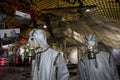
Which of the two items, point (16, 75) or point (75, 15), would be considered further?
point (16, 75)

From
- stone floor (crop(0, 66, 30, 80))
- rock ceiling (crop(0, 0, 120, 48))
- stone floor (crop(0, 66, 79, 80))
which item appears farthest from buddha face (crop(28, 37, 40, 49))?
stone floor (crop(0, 66, 30, 80))

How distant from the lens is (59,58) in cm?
377

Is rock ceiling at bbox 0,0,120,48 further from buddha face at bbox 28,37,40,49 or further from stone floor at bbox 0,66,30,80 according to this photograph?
buddha face at bbox 28,37,40,49

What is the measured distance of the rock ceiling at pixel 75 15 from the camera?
1096cm

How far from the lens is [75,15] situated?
1234 cm

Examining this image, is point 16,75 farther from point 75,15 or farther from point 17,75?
point 75,15

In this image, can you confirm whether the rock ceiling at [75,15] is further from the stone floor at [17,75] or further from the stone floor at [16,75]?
the stone floor at [16,75]

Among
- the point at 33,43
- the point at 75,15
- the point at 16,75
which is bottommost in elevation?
the point at 16,75

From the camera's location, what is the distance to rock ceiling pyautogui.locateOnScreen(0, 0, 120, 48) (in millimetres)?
10961

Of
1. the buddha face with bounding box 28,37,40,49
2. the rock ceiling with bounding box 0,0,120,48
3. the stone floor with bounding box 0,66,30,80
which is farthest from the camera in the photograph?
the stone floor with bounding box 0,66,30,80

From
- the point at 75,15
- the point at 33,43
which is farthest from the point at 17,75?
the point at 33,43

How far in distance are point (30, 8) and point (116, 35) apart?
496cm

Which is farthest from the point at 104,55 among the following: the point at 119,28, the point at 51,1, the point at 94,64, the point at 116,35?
the point at 51,1

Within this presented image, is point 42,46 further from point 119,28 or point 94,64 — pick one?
point 119,28
